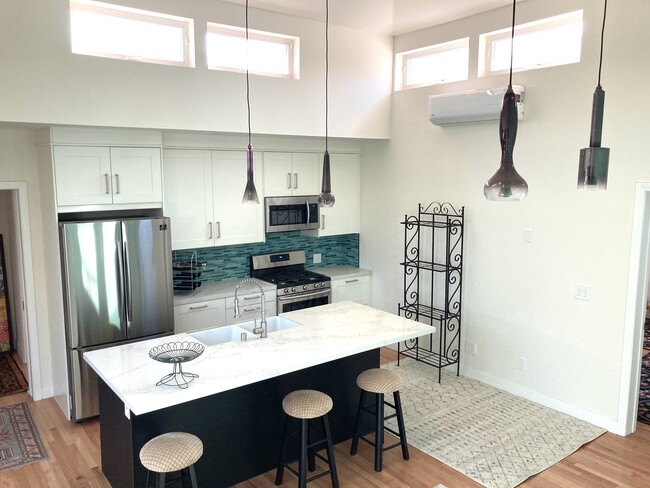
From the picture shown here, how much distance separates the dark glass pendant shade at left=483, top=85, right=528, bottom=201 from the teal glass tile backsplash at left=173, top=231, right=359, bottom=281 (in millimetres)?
3943

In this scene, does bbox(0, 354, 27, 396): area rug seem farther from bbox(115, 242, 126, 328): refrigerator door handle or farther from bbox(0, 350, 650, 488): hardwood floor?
bbox(115, 242, 126, 328): refrigerator door handle

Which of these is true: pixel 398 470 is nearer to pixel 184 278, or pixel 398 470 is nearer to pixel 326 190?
pixel 326 190

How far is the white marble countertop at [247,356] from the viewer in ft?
9.29

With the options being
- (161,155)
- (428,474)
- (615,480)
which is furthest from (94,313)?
(615,480)

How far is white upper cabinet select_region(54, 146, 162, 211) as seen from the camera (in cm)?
426

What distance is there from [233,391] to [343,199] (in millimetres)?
3440

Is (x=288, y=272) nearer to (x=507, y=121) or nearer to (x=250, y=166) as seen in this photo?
(x=250, y=166)

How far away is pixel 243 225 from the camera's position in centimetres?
563

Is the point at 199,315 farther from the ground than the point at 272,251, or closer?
closer

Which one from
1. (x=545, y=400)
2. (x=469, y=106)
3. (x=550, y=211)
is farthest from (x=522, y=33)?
(x=545, y=400)

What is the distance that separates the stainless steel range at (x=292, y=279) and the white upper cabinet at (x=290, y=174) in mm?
830

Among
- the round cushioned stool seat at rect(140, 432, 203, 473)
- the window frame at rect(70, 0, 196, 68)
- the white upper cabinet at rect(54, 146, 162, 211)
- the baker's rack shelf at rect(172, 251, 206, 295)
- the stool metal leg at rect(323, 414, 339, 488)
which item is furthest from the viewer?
the baker's rack shelf at rect(172, 251, 206, 295)

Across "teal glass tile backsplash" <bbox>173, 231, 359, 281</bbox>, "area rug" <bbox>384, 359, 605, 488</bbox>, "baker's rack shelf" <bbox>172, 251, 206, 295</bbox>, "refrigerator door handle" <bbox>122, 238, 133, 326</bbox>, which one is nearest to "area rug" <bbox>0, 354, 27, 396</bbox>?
"refrigerator door handle" <bbox>122, 238, 133, 326</bbox>

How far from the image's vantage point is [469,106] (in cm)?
486
